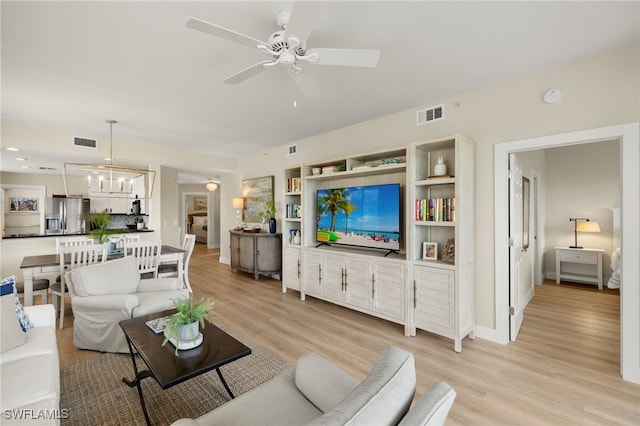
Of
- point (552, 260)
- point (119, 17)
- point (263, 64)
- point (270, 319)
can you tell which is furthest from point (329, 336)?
point (552, 260)

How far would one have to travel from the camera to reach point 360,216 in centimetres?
397

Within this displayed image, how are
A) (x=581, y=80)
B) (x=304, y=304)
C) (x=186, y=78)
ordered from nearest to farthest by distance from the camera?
1. (x=581, y=80)
2. (x=186, y=78)
3. (x=304, y=304)

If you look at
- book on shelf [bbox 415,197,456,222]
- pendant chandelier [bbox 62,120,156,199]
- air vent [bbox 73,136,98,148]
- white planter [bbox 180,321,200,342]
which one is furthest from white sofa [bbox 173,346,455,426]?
air vent [bbox 73,136,98,148]

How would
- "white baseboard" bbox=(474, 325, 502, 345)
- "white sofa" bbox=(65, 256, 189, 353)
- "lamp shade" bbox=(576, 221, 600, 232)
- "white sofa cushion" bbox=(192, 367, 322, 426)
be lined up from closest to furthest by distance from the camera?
"white sofa cushion" bbox=(192, 367, 322, 426) < "white sofa" bbox=(65, 256, 189, 353) < "white baseboard" bbox=(474, 325, 502, 345) < "lamp shade" bbox=(576, 221, 600, 232)

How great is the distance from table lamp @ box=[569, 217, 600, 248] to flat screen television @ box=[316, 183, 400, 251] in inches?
152

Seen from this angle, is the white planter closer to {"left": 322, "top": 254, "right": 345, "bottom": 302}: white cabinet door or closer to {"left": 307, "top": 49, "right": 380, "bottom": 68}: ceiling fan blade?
{"left": 307, "top": 49, "right": 380, "bottom": 68}: ceiling fan blade

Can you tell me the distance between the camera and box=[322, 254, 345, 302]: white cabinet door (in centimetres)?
388

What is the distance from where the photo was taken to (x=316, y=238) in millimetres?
4672

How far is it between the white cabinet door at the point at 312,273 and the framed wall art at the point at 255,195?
2.07 m

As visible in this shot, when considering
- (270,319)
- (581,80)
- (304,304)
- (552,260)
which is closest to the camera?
(581,80)

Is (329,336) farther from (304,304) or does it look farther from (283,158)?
(283,158)

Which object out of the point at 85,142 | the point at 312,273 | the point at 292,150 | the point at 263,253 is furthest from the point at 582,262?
the point at 85,142

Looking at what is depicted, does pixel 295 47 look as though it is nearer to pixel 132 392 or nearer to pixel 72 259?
pixel 132 392

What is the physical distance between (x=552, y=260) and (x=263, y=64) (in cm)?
622
